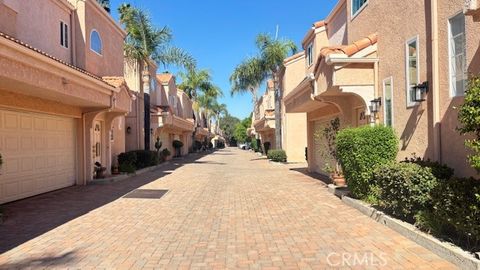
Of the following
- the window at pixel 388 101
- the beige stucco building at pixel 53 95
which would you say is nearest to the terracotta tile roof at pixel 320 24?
the window at pixel 388 101

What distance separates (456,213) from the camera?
5453 mm

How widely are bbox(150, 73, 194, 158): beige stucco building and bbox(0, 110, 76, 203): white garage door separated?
515 inches

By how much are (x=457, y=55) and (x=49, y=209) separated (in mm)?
8963

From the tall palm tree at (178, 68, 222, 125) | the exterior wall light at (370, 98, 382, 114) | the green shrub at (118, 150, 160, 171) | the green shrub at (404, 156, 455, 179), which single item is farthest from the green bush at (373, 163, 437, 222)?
the tall palm tree at (178, 68, 222, 125)

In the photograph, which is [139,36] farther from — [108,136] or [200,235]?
[200,235]

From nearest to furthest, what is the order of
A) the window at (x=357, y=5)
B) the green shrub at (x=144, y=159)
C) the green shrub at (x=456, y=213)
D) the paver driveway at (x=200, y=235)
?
the green shrub at (x=456, y=213) → the paver driveway at (x=200, y=235) → the window at (x=357, y=5) → the green shrub at (x=144, y=159)

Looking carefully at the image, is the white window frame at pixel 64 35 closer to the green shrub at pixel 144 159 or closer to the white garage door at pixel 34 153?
the white garage door at pixel 34 153

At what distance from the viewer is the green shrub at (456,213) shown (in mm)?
5113

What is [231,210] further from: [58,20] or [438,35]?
[58,20]

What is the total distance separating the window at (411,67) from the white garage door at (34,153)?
9354mm

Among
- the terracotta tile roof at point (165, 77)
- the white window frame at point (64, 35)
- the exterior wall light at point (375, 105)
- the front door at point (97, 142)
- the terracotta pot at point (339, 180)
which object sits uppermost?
the terracotta tile roof at point (165, 77)

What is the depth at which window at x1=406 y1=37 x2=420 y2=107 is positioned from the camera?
8977 millimetres

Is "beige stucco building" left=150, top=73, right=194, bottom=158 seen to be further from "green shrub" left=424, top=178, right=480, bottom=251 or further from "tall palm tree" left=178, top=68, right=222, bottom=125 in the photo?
"green shrub" left=424, top=178, right=480, bottom=251

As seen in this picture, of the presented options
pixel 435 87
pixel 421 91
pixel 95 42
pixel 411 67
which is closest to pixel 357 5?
pixel 411 67
